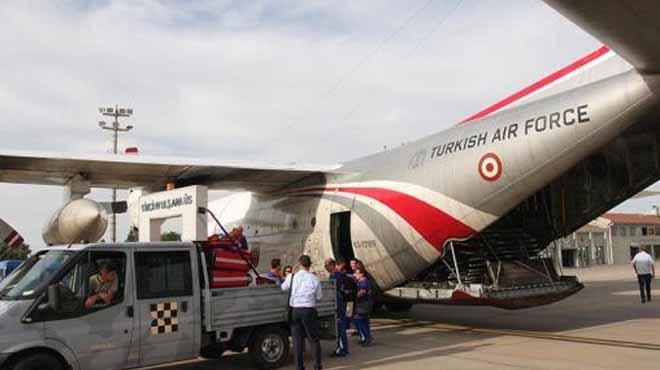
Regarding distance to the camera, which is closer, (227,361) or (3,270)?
(227,361)

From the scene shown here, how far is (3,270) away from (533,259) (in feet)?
62.0

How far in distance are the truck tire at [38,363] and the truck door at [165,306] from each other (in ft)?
3.75

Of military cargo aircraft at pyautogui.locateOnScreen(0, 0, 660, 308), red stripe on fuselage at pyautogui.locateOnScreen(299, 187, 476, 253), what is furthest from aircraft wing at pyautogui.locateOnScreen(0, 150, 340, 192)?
red stripe on fuselage at pyautogui.locateOnScreen(299, 187, 476, 253)

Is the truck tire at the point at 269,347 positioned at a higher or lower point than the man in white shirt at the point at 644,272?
lower

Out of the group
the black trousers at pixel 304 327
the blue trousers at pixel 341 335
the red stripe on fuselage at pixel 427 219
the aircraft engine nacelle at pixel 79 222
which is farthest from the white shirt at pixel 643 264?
the aircraft engine nacelle at pixel 79 222

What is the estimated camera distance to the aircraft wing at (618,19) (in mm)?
5125

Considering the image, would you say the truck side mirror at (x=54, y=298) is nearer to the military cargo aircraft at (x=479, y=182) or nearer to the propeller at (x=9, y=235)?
the military cargo aircraft at (x=479, y=182)

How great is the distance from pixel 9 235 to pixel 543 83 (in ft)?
42.2

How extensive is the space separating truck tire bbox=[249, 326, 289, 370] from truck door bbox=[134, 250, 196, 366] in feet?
3.52

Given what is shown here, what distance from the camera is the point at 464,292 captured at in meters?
12.4

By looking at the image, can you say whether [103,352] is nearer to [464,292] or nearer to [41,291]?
[41,291]

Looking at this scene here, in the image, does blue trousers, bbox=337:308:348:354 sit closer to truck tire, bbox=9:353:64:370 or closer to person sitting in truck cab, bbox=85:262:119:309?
person sitting in truck cab, bbox=85:262:119:309

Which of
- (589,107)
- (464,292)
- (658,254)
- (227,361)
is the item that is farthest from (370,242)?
(658,254)

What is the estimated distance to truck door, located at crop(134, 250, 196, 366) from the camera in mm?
8695
